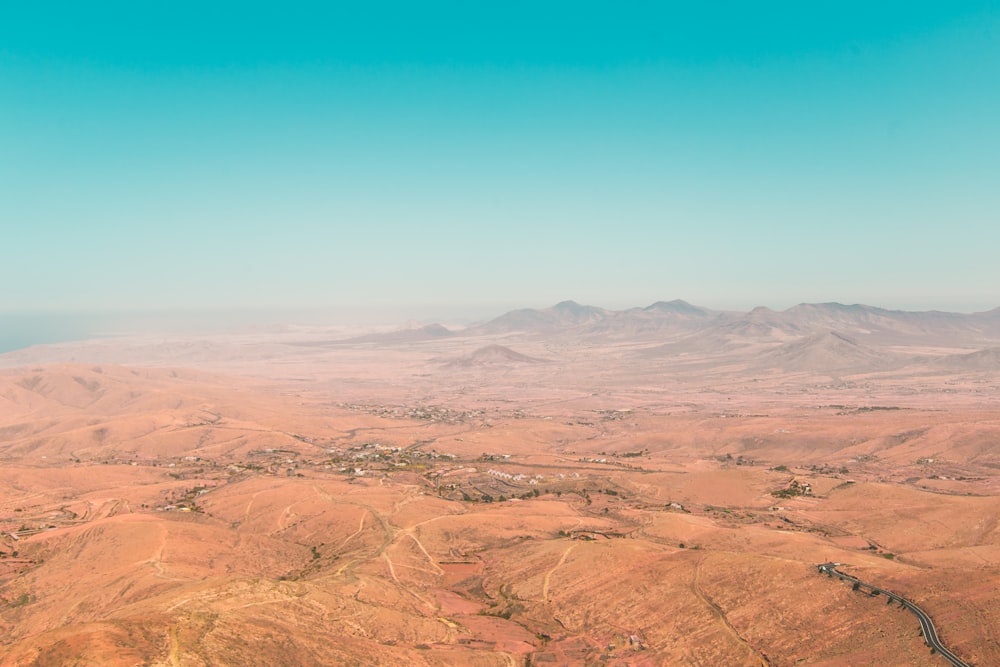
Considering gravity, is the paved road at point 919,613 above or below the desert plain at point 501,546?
above

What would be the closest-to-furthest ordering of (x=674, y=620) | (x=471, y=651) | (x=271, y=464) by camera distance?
1. (x=471, y=651)
2. (x=674, y=620)
3. (x=271, y=464)

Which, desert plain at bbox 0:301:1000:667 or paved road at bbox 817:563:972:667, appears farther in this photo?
desert plain at bbox 0:301:1000:667

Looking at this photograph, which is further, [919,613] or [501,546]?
[501,546]

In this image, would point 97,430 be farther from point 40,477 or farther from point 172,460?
point 40,477

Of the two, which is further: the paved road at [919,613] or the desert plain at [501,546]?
the desert plain at [501,546]

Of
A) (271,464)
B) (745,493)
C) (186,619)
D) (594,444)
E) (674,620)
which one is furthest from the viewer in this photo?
(594,444)

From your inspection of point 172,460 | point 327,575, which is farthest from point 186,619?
point 172,460

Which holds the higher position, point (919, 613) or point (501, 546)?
point (919, 613)

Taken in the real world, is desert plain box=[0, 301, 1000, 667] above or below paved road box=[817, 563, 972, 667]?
below
